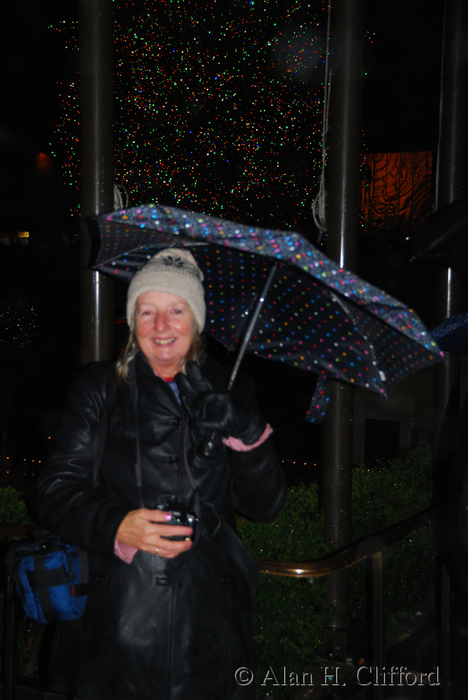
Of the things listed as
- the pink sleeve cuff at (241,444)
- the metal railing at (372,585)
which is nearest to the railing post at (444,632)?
the metal railing at (372,585)

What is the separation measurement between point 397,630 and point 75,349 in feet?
80.6

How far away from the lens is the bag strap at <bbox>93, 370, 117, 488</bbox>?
2340mm

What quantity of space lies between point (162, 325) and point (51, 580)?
37.8 inches

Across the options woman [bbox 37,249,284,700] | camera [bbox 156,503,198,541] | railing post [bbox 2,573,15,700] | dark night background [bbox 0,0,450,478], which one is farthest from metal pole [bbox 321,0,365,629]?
dark night background [bbox 0,0,450,478]

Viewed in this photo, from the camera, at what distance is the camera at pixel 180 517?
2137mm

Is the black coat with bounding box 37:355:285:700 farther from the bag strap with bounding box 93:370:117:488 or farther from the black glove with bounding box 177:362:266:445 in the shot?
the black glove with bounding box 177:362:266:445

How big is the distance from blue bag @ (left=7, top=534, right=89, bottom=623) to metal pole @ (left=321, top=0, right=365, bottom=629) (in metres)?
2.42

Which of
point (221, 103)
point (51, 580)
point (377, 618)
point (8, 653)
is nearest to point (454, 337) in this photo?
point (377, 618)

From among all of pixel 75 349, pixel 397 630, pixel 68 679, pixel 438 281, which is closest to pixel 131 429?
pixel 68 679

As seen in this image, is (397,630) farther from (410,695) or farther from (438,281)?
(438,281)

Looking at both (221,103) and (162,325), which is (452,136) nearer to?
(162,325)

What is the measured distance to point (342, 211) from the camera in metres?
4.38

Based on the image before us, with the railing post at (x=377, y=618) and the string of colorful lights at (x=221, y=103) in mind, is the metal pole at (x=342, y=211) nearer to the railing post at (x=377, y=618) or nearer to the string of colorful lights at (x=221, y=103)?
the railing post at (x=377, y=618)

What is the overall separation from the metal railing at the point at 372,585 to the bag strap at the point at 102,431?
0.70 metres
